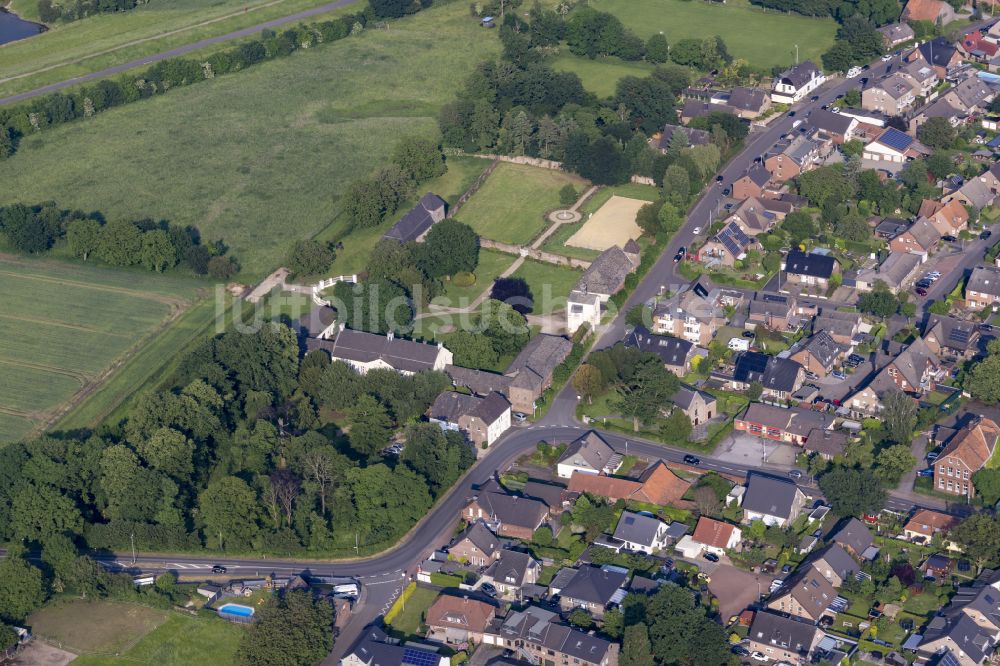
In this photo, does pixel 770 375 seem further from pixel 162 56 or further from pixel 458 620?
pixel 162 56

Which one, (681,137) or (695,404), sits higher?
(681,137)

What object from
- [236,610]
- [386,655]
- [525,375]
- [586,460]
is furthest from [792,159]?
[236,610]

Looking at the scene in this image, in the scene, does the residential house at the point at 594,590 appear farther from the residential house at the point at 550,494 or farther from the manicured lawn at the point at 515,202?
the manicured lawn at the point at 515,202

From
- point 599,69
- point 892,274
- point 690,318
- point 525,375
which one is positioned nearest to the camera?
point 525,375

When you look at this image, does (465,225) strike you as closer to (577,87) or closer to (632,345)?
(632,345)

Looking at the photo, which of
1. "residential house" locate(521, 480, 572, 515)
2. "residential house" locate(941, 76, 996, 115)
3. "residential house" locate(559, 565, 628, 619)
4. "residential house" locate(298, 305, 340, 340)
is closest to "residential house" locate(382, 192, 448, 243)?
"residential house" locate(298, 305, 340, 340)

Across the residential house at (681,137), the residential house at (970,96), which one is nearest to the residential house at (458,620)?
the residential house at (681,137)

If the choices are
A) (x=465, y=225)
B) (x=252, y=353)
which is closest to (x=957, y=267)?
(x=465, y=225)

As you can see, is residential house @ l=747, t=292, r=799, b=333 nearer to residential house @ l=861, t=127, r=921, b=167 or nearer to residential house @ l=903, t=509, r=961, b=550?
residential house @ l=903, t=509, r=961, b=550
